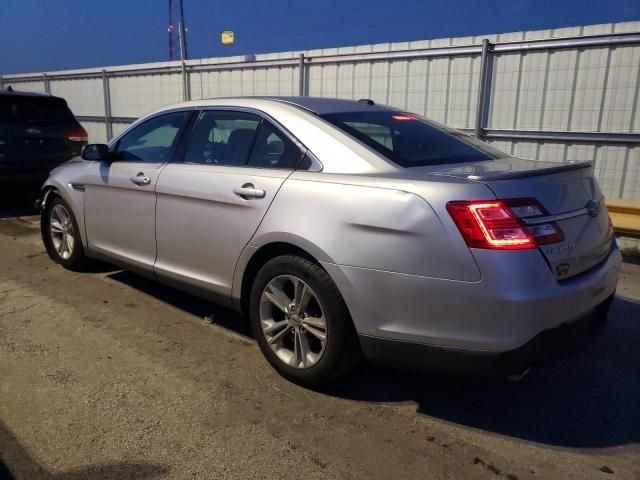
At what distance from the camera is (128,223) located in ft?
13.9

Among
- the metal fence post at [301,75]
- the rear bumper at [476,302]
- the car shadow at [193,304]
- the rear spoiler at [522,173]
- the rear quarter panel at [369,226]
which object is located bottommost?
the car shadow at [193,304]

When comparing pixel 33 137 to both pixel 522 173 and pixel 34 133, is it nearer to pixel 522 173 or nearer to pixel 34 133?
pixel 34 133

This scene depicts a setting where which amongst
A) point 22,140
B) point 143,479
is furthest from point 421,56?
point 143,479

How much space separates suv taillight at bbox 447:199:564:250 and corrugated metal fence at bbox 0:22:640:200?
4.74 m

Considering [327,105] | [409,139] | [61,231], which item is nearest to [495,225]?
[409,139]

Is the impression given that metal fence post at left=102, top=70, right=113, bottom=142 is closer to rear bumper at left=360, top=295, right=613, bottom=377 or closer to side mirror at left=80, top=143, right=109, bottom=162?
side mirror at left=80, top=143, right=109, bottom=162

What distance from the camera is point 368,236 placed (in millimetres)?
2680

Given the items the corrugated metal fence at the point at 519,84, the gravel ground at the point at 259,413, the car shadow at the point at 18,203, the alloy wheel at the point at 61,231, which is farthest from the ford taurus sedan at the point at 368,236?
the car shadow at the point at 18,203

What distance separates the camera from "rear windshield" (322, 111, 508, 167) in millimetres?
3129

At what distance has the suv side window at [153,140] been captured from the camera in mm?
4074

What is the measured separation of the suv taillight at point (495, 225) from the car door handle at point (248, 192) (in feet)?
3.84

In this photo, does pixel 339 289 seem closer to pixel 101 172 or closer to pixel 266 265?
pixel 266 265

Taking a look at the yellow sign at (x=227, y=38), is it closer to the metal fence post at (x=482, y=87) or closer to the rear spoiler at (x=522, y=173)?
the metal fence post at (x=482, y=87)

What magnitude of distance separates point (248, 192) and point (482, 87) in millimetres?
5138
